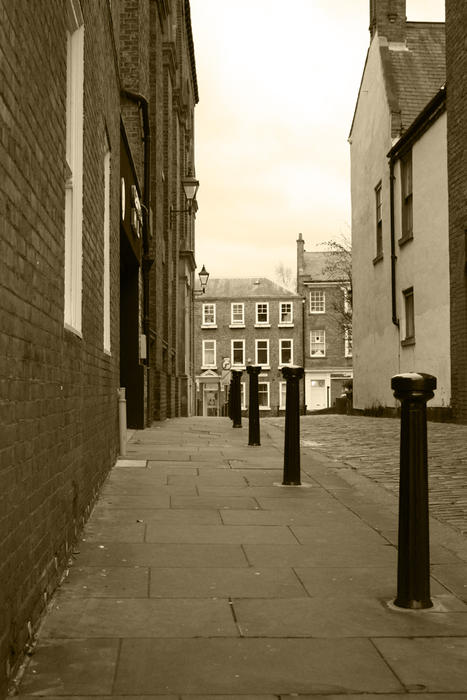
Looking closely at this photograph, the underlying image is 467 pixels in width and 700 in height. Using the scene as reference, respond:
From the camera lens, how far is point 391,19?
22.9 metres

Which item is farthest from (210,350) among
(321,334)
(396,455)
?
(396,455)

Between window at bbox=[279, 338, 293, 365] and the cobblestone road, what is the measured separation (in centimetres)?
4372

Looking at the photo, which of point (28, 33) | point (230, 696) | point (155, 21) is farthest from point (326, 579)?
point (155, 21)

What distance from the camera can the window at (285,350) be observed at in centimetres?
6019

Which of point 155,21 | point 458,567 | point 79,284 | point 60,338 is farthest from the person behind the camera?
point 155,21

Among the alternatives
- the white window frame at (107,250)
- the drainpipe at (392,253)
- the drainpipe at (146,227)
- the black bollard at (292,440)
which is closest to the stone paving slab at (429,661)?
the black bollard at (292,440)

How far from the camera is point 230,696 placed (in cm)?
257

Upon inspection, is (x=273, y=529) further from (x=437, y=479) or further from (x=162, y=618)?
(x=437, y=479)

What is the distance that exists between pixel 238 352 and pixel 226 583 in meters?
57.2

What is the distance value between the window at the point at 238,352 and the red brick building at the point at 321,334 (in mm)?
4633

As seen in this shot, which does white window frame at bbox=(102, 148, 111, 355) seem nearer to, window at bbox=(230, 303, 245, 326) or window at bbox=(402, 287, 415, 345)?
window at bbox=(402, 287, 415, 345)

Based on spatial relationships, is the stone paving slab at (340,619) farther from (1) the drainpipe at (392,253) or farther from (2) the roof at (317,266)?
(2) the roof at (317,266)

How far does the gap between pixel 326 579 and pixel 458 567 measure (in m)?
0.74

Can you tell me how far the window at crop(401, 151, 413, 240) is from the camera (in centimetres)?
1909
